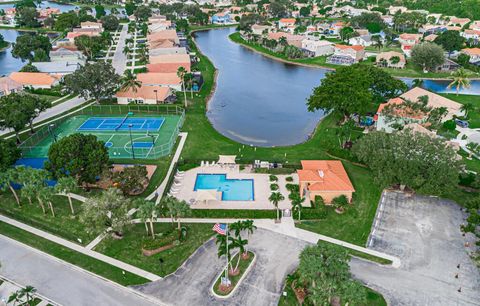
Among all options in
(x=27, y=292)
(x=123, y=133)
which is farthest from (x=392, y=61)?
(x=27, y=292)

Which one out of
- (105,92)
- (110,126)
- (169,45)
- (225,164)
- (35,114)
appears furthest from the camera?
(169,45)

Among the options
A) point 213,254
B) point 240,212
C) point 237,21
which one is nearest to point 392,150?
point 240,212

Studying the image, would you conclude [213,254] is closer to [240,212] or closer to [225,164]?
[240,212]

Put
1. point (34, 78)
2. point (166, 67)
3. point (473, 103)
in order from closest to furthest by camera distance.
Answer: point (473, 103) → point (34, 78) → point (166, 67)

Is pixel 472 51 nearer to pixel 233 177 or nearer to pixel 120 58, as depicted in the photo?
pixel 233 177

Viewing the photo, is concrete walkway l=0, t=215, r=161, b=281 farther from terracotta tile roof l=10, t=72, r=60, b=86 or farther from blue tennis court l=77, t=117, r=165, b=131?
terracotta tile roof l=10, t=72, r=60, b=86

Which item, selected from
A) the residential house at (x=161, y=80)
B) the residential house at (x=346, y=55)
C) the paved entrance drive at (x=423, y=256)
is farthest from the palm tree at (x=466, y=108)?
the residential house at (x=161, y=80)

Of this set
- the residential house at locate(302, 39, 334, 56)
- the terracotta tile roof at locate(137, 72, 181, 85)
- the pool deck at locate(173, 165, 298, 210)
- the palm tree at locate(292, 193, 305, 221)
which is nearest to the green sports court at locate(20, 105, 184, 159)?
the pool deck at locate(173, 165, 298, 210)
